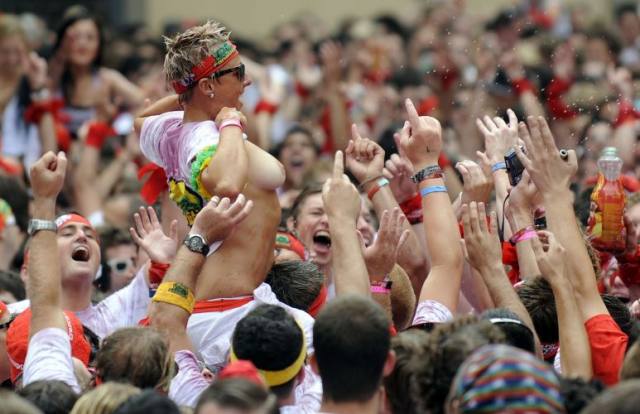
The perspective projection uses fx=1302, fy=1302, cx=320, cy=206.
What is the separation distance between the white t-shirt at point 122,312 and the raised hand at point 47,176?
161cm

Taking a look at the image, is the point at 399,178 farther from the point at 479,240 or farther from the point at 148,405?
the point at 148,405

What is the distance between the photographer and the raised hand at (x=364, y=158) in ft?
21.3

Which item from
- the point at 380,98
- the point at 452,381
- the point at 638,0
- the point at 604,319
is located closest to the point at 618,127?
the point at 380,98

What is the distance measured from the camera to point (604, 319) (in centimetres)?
524

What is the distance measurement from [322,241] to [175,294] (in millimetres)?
2133

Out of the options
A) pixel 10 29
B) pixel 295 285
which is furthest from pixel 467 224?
pixel 10 29

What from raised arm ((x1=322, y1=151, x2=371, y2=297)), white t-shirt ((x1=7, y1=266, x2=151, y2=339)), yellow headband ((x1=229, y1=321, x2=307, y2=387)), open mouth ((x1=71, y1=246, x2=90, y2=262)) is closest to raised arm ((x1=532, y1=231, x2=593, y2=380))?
raised arm ((x1=322, y1=151, x2=371, y2=297))

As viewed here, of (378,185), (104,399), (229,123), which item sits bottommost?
(104,399)

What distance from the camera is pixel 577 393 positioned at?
4.37 meters

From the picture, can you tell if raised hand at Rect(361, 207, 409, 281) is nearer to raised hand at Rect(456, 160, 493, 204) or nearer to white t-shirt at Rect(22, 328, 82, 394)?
raised hand at Rect(456, 160, 493, 204)

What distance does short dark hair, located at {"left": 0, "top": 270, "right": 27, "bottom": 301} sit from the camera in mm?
7133

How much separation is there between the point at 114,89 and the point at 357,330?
22.6 ft

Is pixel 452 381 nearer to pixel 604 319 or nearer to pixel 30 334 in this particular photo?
pixel 604 319

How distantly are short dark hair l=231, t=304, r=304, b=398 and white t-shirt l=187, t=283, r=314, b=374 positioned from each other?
91 cm
